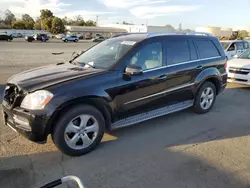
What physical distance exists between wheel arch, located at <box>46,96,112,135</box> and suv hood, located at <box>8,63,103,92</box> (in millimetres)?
357

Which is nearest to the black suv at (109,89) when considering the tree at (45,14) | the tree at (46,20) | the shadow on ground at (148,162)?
the shadow on ground at (148,162)

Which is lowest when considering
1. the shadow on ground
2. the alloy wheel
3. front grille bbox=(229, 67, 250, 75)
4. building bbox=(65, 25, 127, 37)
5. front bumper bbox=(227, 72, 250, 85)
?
the shadow on ground

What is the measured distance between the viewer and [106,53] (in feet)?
14.3

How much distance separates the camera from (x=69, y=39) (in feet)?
178

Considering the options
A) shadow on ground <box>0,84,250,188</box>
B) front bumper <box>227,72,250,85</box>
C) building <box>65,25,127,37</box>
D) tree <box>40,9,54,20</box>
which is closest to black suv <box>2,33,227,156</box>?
shadow on ground <box>0,84,250,188</box>

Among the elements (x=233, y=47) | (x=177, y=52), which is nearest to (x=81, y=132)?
(x=177, y=52)

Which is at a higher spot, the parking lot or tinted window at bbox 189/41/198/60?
tinted window at bbox 189/41/198/60

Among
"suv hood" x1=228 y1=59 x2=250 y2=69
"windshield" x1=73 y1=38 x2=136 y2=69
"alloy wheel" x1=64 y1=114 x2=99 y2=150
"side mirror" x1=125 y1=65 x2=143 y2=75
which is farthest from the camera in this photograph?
"suv hood" x1=228 y1=59 x2=250 y2=69

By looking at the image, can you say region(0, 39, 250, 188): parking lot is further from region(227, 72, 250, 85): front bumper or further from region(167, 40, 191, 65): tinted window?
region(227, 72, 250, 85): front bumper

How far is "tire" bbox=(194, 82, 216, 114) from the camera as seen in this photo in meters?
5.31

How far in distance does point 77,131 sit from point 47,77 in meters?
0.94

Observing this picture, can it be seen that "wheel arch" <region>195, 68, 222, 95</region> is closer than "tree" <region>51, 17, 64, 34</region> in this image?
Yes

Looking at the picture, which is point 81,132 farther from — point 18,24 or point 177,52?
point 18,24

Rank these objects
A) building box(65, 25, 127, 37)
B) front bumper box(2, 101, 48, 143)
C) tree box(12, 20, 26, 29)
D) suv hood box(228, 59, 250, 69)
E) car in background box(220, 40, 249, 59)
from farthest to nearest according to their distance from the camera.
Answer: building box(65, 25, 127, 37) → tree box(12, 20, 26, 29) → car in background box(220, 40, 249, 59) → suv hood box(228, 59, 250, 69) → front bumper box(2, 101, 48, 143)
